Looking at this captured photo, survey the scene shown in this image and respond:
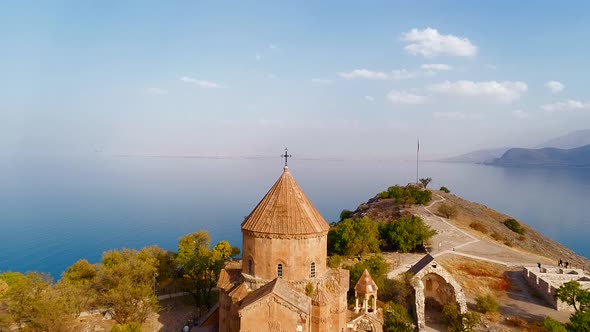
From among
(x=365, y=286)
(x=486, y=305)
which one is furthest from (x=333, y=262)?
(x=486, y=305)

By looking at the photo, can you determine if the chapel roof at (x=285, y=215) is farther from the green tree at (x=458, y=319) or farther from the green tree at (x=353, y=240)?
the green tree at (x=353, y=240)

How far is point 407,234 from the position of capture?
38406 mm

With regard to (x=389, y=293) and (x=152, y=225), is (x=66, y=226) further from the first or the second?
(x=389, y=293)

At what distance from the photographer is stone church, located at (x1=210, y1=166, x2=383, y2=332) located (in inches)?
636

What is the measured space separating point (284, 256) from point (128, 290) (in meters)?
13.7

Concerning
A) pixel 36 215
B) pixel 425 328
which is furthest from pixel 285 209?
pixel 36 215

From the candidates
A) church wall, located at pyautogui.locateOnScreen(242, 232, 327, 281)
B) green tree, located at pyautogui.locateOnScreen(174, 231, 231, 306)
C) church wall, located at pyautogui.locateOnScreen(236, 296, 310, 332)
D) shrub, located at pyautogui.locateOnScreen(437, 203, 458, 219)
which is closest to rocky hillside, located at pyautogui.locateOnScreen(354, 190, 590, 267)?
shrub, located at pyautogui.locateOnScreen(437, 203, 458, 219)

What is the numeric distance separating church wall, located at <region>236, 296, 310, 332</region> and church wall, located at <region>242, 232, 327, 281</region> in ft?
7.44

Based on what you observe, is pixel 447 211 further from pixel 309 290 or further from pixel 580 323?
pixel 309 290

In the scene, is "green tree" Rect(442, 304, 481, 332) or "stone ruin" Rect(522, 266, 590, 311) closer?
"green tree" Rect(442, 304, 481, 332)

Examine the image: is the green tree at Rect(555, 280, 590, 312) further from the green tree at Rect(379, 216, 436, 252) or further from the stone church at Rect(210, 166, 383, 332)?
the stone church at Rect(210, 166, 383, 332)

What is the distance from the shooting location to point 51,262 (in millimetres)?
56250

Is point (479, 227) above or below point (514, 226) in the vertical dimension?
above

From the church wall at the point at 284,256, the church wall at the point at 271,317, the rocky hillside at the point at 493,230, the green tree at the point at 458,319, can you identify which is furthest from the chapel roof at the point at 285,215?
the rocky hillside at the point at 493,230
